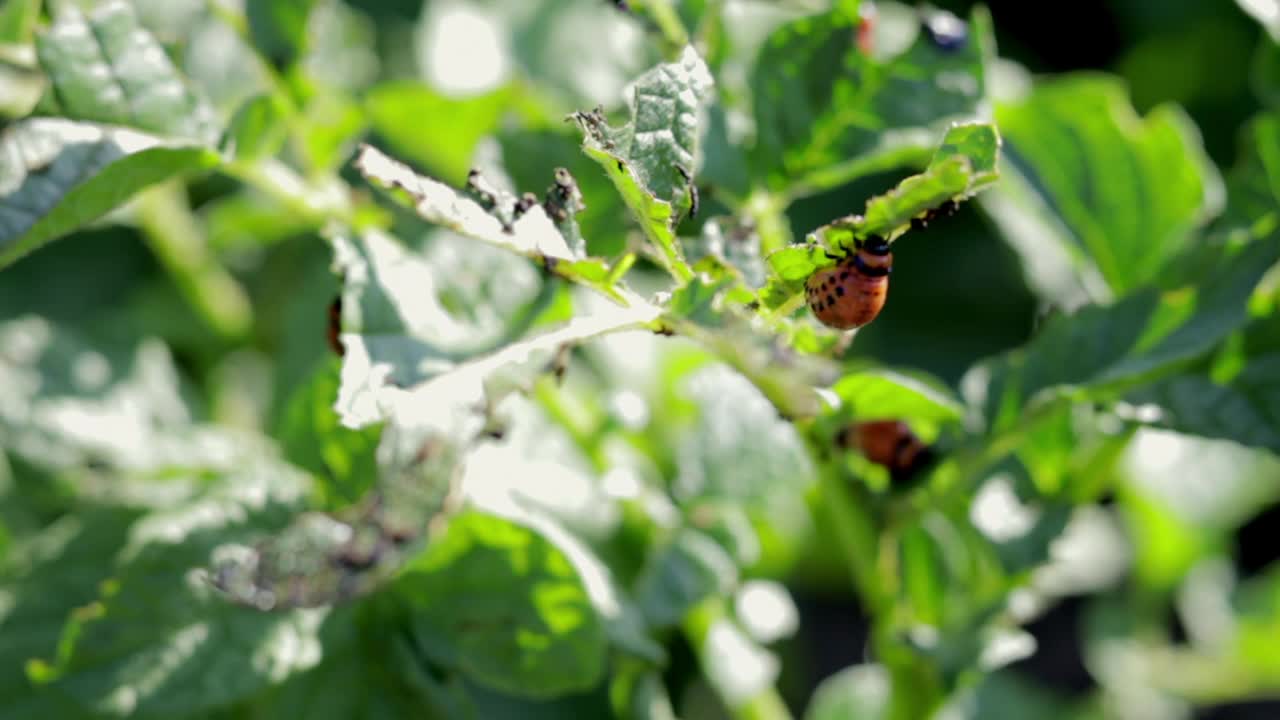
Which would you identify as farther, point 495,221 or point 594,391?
point 594,391

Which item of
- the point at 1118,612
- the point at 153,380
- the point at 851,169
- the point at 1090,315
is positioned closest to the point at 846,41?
the point at 851,169

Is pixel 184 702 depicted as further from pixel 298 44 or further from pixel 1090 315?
pixel 1090 315

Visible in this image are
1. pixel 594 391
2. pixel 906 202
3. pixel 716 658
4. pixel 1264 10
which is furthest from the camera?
pixel 594 391

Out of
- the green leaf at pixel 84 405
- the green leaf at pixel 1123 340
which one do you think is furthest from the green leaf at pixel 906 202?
the green leaf at pixel 84 405

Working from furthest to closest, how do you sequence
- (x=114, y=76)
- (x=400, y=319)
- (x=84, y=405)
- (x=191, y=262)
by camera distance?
(x=191, y=262) → (x=84, y=405) → (x=114, y=76) → (x=400, y=319)

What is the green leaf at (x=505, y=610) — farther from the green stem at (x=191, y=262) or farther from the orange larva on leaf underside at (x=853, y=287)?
the green stem at (x=191, y=262)

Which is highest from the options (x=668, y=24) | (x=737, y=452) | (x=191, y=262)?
(x=668, y=24)

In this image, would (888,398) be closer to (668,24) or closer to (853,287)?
(853,287)

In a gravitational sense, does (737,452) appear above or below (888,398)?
below

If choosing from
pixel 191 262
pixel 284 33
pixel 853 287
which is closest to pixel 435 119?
pixel 284 33
